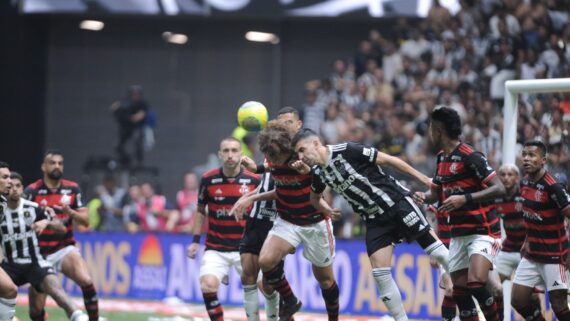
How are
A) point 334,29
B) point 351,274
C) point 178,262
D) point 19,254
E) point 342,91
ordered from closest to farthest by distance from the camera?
point 19,254 → point 351,274 → point 178,262 → point 342,91 → point 334,29

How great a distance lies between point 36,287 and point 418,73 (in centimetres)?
1018

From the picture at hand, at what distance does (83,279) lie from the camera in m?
13.6

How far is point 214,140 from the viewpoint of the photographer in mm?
26922

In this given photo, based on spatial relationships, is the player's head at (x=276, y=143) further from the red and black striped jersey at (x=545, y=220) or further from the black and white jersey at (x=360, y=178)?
the red and black striped jersey at (x=545, y=220)

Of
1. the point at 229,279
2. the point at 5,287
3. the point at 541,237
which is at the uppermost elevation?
the point at 541,237

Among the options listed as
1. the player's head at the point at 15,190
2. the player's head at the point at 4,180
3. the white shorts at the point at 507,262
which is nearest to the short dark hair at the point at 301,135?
the player's head at the point at 4,180

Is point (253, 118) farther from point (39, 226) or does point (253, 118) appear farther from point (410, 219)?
point (39, 226)

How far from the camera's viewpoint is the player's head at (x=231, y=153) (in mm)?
13125

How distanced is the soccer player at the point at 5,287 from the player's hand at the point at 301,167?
3.09m

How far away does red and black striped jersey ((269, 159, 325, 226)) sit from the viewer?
11711 millimetres

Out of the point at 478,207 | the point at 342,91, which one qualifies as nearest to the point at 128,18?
the point at 342,91

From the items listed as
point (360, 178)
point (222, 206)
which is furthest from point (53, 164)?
point (360, 178)

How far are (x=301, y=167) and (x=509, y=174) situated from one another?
10.7 ft

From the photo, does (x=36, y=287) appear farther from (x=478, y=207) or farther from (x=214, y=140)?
(x=214, y=140)
